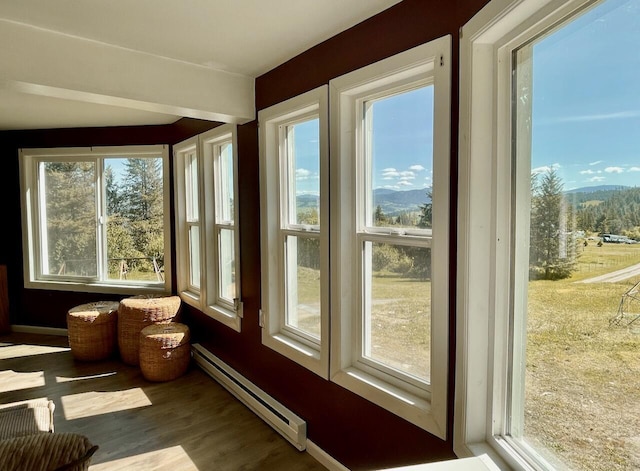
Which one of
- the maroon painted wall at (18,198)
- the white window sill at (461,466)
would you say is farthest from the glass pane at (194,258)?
the white window sill at (461,466)

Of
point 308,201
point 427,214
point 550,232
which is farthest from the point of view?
point 308,201

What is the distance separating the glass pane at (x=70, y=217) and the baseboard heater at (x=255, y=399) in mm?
1891

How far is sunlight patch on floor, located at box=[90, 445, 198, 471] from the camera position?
218 cm

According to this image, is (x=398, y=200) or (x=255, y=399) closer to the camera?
(x=398, y=200)

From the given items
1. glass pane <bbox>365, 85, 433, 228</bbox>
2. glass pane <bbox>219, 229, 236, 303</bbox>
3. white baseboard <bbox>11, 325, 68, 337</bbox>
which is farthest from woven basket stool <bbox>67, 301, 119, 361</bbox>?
glass pane <bbox>365, 85, 433, 228</bbox>

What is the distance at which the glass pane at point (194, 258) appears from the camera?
388 cm

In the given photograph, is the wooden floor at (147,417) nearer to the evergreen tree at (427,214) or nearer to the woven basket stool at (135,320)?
the woven basket stool at (135,320)

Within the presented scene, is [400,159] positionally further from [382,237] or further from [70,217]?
[70,217]

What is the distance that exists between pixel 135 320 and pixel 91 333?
49 cm

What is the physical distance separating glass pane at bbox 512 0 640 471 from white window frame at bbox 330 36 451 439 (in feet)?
0.90

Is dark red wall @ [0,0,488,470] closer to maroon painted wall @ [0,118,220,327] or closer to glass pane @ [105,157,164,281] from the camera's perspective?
maroon painted wall @ [0,118,220,327]

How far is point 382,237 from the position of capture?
1.86m

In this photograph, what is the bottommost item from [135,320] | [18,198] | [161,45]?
[135,320]

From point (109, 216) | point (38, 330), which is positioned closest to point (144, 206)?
point (109, 216)
